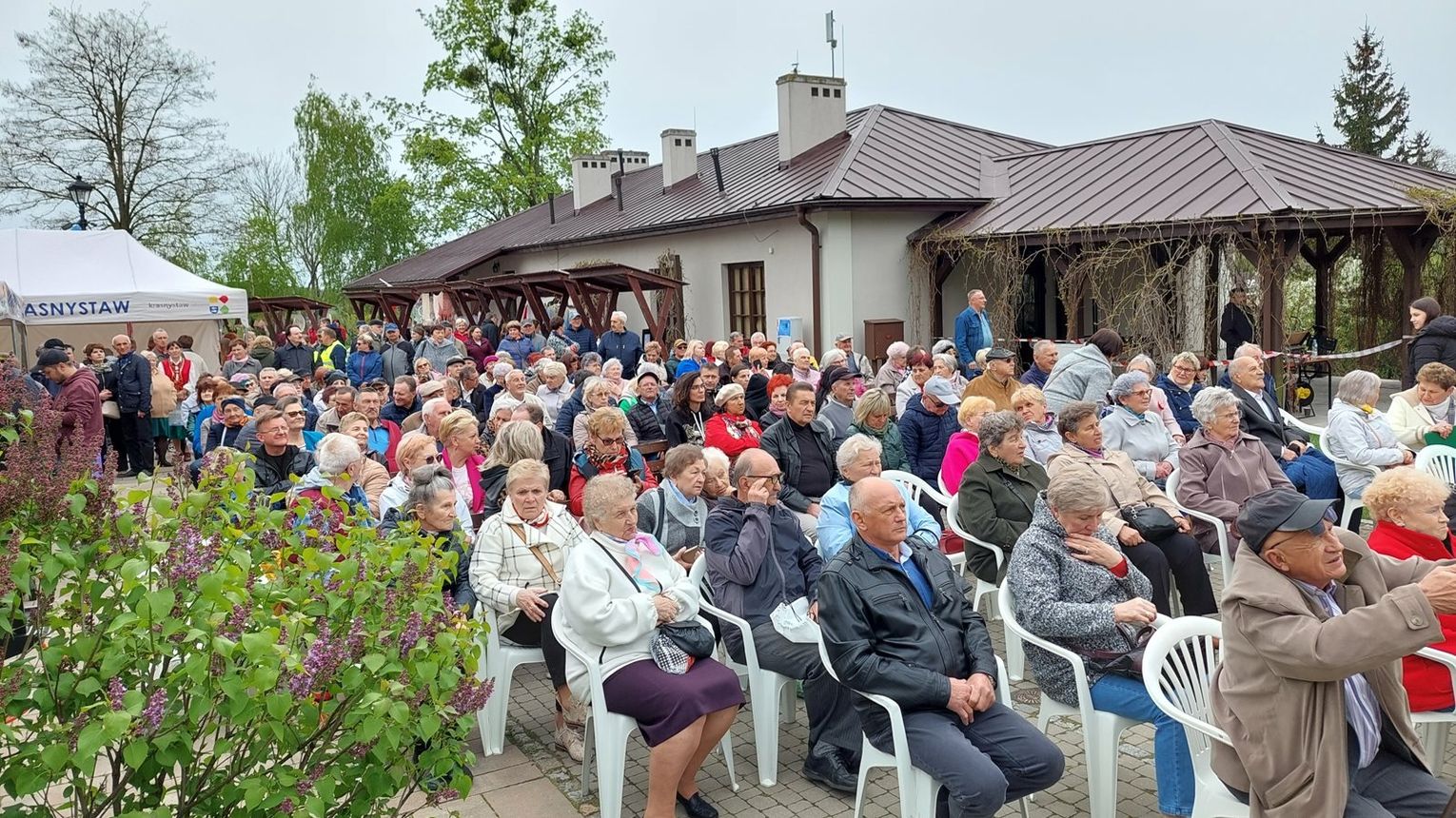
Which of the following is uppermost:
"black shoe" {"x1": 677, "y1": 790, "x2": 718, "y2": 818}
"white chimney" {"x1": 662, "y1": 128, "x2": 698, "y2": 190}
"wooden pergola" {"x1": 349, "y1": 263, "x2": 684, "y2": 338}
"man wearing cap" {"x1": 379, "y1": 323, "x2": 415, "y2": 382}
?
"white chimney" {"x1": 662, "y1": 128, "x2": 698, "y2": 190}

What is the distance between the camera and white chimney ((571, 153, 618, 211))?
27.4 meters

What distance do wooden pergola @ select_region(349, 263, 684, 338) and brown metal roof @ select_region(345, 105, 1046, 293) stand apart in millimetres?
1786

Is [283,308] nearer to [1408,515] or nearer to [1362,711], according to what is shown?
[1408,515]

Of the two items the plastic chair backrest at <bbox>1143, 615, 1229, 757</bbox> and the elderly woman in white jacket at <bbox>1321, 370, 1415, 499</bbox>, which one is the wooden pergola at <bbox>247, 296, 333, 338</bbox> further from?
the plastic chair backrest at <bbox>1143, 615, 1229, 757</bbox>

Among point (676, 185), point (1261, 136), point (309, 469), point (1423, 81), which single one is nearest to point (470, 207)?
point (676, 185)

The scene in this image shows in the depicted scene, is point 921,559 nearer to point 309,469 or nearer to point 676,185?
point 309,469

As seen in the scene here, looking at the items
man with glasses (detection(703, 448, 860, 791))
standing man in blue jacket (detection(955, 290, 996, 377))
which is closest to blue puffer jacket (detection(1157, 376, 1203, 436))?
man with glasses (detection(703, 448, 860, 791))

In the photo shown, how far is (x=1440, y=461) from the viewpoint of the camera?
6.14m

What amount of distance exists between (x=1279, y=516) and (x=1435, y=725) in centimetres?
171

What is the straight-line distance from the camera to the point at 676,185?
2300 cm

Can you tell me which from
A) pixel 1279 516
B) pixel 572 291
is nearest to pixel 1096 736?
pixel 1279 516

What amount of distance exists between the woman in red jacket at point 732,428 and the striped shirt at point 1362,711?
13.6 ft

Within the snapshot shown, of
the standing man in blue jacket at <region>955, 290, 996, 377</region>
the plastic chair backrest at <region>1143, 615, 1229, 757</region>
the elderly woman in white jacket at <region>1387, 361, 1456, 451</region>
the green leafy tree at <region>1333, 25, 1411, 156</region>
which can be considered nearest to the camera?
the plastic chair backrest at <region>1143, 615, 1229, 757</region>

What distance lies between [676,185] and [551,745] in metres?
19.6
